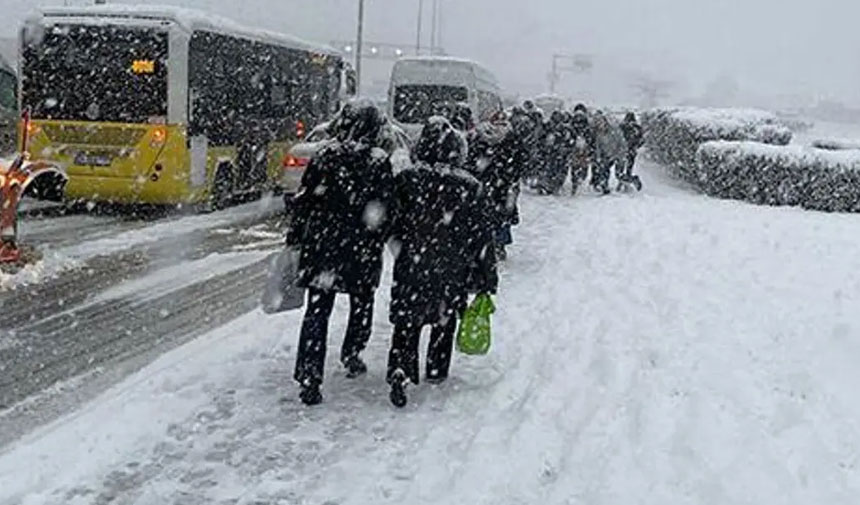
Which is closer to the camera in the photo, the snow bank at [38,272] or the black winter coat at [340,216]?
the black winter coat at [340,216]

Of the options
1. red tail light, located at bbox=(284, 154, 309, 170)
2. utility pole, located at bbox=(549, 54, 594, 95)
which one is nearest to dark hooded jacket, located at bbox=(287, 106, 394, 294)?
red tail light, located at bbox=(284, 154, 309, 170)

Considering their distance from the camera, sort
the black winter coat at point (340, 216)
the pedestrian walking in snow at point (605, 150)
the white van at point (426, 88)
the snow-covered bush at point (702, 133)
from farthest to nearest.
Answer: the snow-covered bush at point (702, 133) → the white van at point (426, 88) → the pedestrian walking in snow at point (605, 150) → the black winter coat at point (340, 216)

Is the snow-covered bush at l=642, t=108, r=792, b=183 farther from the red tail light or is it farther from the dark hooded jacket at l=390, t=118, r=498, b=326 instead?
the dark hooded jacket at l=390, t=118, r=498, b=326

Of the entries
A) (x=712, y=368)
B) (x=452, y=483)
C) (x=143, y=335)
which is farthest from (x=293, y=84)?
(x=452, y=483)

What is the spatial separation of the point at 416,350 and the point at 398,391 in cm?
36

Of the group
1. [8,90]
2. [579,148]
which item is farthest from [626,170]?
[8,90]

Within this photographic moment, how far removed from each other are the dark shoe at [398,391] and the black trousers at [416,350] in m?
0.03

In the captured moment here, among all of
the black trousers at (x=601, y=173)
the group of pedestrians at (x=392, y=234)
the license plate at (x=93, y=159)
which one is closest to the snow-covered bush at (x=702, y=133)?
the black trousers at (x=601, y=173)

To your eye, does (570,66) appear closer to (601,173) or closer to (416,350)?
(601,173)

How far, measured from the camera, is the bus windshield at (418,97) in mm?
26562

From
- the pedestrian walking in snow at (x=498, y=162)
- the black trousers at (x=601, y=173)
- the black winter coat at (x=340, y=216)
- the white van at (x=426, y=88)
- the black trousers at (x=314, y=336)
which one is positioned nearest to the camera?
the black winter coat at (x=340, y=216)

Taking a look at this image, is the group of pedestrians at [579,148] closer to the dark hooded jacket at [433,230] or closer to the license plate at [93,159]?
the license plate at [93,159]

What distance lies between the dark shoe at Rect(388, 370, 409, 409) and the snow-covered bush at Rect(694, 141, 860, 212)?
1610cm

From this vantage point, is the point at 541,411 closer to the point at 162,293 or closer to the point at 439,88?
the point at 162,293
